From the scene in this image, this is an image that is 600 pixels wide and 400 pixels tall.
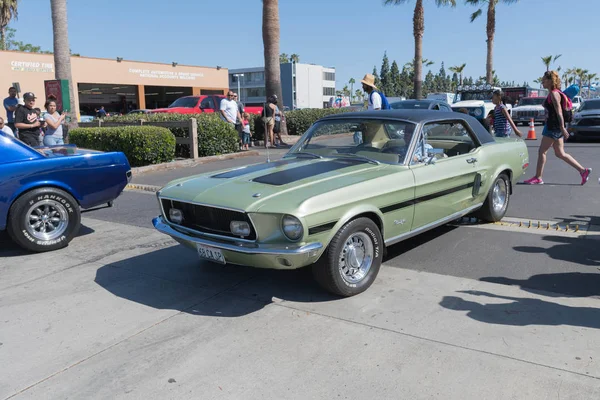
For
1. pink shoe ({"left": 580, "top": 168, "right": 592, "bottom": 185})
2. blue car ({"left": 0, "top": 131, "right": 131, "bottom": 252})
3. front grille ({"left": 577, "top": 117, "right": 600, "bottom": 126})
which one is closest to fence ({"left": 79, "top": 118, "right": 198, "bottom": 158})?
blue car ({"left": 0, "top": 131, "right": 131, "bottom": 252})

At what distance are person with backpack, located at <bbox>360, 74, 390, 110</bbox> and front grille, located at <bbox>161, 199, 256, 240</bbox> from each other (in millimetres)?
4983

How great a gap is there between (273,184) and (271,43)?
14.5m

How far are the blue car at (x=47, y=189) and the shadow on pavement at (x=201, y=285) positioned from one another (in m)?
1.04

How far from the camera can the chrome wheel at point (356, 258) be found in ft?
14.0

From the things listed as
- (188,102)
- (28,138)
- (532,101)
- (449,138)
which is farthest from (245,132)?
(532,101)

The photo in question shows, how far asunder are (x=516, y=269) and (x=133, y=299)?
11.7ft

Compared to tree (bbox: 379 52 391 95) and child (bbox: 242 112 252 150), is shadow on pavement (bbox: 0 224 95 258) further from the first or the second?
tree (bbox: 379 52 391 95)

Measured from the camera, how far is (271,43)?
17.8 m

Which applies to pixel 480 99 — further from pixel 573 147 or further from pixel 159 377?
pixel 159 377

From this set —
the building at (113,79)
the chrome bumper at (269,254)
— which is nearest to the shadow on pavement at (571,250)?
the chrome bumper at (269,254)

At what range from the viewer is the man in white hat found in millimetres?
8734

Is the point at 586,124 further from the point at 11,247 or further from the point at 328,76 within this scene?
the point at 328,76

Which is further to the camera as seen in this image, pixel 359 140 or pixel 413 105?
pixel 413 105

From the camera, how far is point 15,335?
3789 millimetres
